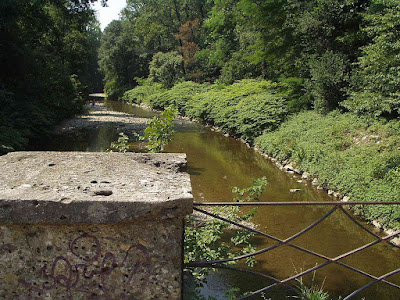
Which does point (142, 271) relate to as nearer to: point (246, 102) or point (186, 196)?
point (186, 196)

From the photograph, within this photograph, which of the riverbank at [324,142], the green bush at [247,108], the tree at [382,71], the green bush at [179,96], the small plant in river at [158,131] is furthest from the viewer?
the green bush at [179,96]

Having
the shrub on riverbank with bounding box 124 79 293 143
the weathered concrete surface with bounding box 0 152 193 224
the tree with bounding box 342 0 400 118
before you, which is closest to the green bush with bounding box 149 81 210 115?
the shrub on riverbank with bounding box 124 79 293 143

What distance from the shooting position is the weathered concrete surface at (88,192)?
202cm

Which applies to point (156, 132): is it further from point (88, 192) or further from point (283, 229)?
point (88, 192)

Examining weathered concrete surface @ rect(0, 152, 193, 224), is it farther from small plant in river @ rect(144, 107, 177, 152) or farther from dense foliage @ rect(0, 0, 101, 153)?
dense foliage @ rect(0, 0, 101, 153)

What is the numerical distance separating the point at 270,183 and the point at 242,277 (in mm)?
5480

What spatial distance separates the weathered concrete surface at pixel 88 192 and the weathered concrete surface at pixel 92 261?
111 millimetres

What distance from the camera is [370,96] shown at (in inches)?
473

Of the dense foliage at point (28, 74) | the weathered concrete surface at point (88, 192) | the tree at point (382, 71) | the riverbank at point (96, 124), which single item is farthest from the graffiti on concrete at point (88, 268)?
the riverbank at point (96, 124)

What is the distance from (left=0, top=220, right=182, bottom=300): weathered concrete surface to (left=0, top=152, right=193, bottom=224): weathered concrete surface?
0.11 meters

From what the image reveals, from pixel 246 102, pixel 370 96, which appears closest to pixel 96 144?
pixel 246 102

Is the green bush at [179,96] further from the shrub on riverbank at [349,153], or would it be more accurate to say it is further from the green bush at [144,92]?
the shrub on riverbank at [349,153]

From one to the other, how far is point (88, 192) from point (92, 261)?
1.31 ft

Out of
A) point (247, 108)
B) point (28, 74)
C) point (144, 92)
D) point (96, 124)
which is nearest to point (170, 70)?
point (144, 92)
